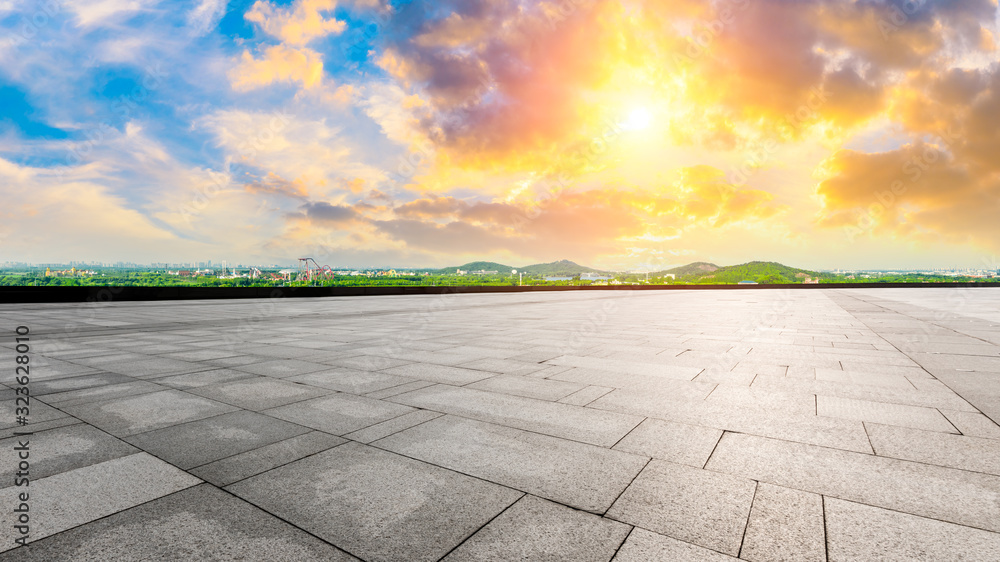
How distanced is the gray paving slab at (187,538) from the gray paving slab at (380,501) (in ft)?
0.36

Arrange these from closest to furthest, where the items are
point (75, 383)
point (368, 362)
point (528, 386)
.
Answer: point (528, 386), point (75, 383), point (368, 362)

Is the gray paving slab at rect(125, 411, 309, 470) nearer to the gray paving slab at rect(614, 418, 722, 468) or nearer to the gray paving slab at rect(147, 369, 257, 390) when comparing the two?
the gray paving slab at rect(147, 369, 257, 390)

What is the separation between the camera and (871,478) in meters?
3.40

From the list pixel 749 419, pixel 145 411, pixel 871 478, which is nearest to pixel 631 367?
pixel 749 419

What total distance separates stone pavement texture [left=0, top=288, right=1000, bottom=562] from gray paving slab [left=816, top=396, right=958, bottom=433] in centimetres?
4

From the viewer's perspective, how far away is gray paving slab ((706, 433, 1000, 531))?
2.96m

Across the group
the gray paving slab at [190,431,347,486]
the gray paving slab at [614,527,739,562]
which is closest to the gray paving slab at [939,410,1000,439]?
the gray paving slab at [614,527,739,562]

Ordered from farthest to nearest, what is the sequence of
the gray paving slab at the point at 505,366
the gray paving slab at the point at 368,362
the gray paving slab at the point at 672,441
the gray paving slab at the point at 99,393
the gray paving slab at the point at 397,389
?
the gray paving slab at the point at 368,362 < the gray paving slab at the point at 505,366 < the gray paving slab at the point at 397,389 < the gray paving slab at the point at 99,393 < the gray paving slab at the point at 672,441

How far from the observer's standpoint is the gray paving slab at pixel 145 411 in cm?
462

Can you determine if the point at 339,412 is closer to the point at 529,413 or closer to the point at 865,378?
the point at 529,413

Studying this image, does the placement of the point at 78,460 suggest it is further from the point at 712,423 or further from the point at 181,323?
the point at 181,323

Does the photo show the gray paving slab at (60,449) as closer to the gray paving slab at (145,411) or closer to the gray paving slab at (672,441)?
the gray paving slab at (145,411)

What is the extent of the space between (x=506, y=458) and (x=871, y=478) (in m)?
2.69

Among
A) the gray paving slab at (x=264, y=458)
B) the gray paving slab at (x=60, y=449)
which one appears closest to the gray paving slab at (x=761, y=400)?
the gray paving slab at (x=264, y=458)
